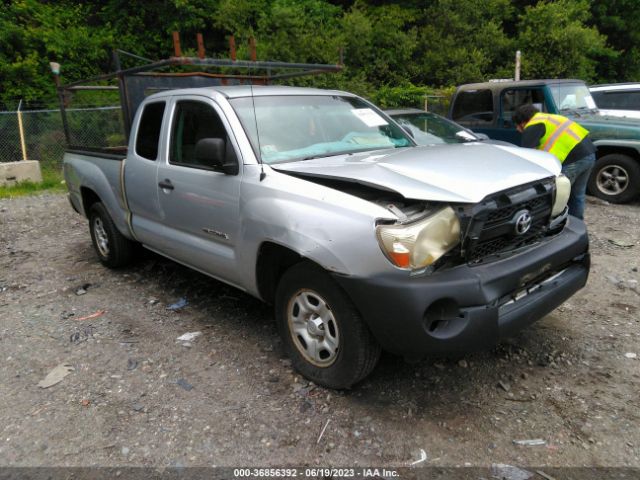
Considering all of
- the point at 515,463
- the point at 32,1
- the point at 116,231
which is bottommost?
the point at 515,463

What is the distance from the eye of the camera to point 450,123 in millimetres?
8102

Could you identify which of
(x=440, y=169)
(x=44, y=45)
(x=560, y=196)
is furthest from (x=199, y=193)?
(x=44, y=45)

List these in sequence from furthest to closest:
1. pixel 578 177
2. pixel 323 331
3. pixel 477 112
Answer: pixel 477 112, pixel 578 177, pixel 323 331

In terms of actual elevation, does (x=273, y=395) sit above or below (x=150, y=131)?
below

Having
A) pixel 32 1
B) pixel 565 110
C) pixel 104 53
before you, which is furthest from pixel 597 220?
pixel 32 1

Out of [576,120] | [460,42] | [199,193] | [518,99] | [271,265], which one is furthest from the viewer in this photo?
[460,42]

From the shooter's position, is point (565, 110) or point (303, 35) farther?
point (303, 35)

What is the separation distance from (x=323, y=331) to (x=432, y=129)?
5378mm

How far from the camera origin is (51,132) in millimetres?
12641

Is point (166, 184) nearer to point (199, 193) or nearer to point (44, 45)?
point (199, 193)

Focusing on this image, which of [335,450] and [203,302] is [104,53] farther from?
[335,450]

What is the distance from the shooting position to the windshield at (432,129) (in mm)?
7168

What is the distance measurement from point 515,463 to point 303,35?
17432 millimetres

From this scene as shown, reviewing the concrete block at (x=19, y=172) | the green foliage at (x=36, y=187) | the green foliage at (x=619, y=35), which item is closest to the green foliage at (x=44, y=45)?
the green foliage at (x=36, y=187)
